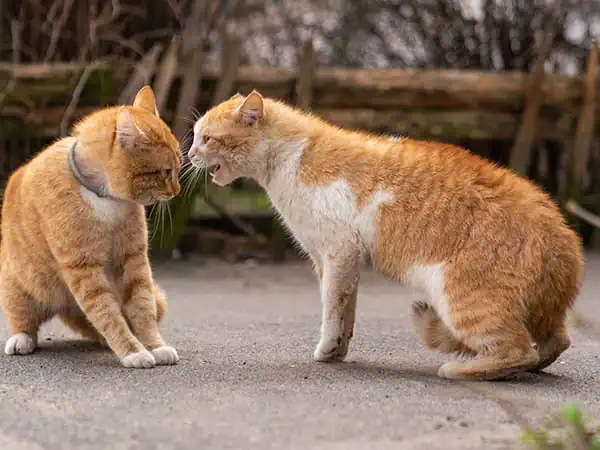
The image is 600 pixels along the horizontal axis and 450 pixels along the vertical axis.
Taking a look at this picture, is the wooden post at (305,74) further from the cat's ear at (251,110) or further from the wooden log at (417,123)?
the cat's ear at (251,110)

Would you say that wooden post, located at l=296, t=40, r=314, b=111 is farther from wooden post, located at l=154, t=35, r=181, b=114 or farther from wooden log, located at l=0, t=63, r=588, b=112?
wooden post, located at l=154, t=35, r=181, b=114

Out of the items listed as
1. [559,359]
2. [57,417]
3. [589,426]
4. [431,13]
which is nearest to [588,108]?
[431,13]

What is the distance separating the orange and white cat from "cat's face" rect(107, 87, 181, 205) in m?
0.21

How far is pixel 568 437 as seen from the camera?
2.75 meters

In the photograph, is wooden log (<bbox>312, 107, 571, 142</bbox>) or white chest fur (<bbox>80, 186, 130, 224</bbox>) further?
wooden log (<bbox>312, 107, 571, 142</bbox>)

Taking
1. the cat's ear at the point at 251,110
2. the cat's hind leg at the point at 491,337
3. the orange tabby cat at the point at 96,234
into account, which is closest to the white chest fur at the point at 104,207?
the orange tabby cat at the point at 96,234

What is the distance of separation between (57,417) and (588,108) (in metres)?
6.20

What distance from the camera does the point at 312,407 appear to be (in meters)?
3.25

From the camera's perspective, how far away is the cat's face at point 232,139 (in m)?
4.22

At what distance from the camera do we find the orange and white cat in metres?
3.71

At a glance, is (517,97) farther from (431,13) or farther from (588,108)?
(431,13)

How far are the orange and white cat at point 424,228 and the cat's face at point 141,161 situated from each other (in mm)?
208

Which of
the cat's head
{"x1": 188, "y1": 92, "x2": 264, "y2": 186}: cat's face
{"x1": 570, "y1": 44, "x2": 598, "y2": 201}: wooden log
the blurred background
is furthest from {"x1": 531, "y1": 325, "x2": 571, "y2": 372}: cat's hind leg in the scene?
{"x1": 570, "y1": 44, "x2": 598, "y2": 201}: wooden log

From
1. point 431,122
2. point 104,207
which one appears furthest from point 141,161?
point 431,122
